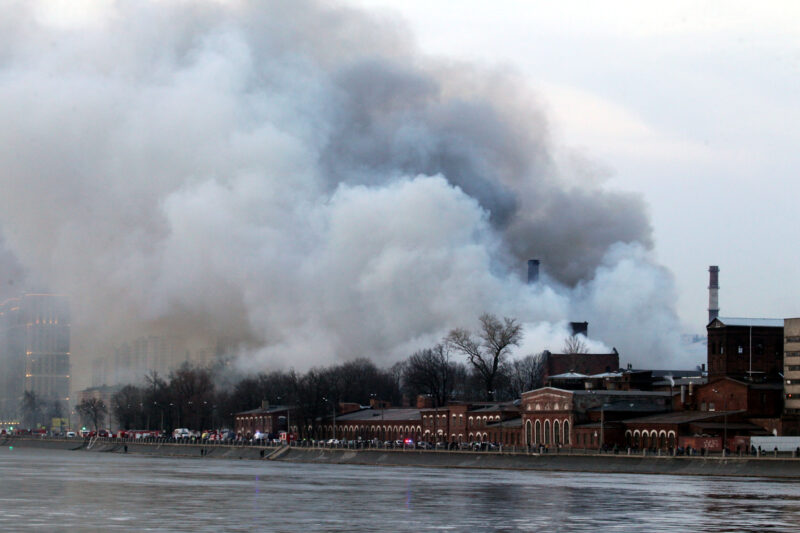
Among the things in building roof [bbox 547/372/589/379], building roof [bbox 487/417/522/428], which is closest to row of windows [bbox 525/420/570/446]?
building roof [bbox 487/417/522/428]

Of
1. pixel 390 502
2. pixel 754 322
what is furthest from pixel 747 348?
pixel 390 502

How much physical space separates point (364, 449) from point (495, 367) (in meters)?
35.1

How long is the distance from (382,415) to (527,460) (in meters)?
50.0

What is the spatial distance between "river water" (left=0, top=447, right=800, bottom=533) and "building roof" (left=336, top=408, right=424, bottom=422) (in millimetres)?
60500

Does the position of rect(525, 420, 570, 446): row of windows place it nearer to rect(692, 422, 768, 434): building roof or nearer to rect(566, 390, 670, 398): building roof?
rect(566, 390, 670, 398): building roof

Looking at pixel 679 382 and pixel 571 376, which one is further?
pixel 571 376

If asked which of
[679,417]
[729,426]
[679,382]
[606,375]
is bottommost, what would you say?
[729,426]

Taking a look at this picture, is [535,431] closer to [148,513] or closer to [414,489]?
[414,489]

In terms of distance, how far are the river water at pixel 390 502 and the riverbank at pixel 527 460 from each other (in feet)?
14.2

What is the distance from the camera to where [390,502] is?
83688 millimetres

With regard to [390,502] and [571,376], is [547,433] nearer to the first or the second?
[571,376]

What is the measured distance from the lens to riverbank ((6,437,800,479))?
117m

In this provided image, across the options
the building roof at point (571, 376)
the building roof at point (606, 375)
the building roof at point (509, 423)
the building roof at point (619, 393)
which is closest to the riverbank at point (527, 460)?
the building roof at point (509, 423)

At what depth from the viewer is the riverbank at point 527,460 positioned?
117438 mm
